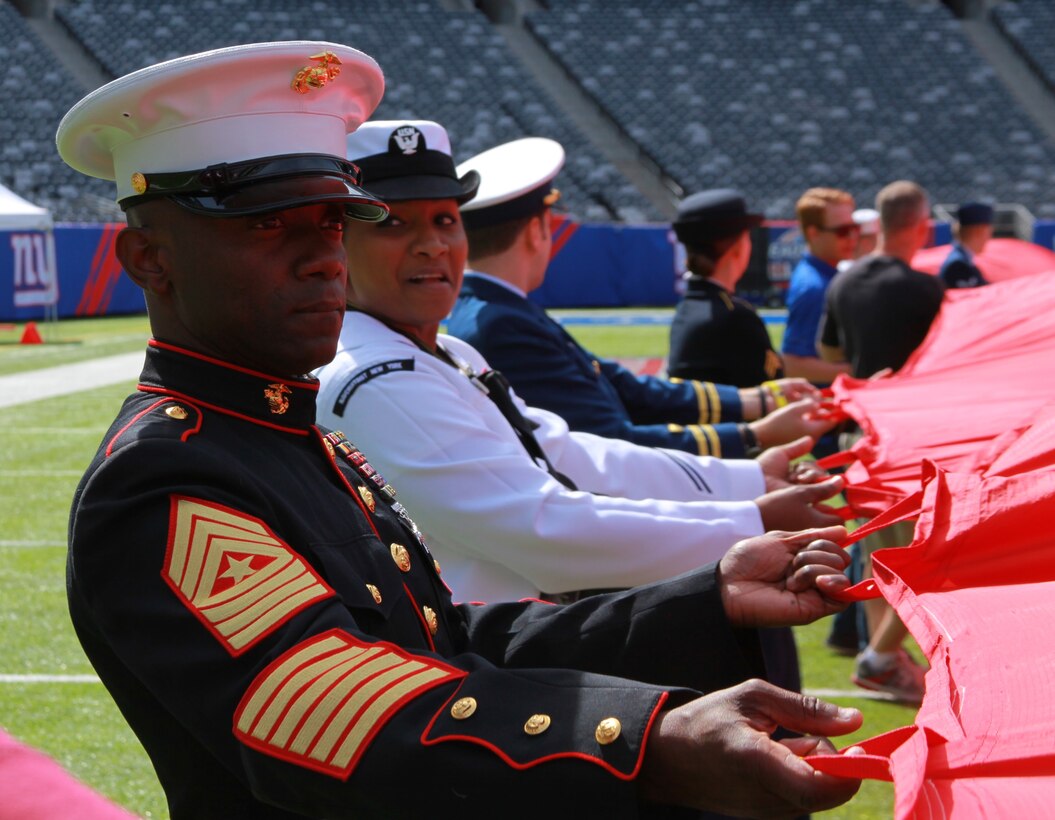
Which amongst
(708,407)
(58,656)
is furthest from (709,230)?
(58,656)

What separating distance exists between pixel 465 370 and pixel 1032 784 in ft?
5.32

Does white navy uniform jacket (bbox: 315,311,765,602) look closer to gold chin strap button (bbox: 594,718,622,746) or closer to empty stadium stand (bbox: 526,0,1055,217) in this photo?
gold chin strap button (bbox: 594,718,622,746)

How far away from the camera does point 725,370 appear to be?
4.68 metres

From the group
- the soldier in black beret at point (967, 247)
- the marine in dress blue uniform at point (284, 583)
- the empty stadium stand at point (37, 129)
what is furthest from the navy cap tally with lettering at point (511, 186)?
the empty stadium stand at point (37, 129)

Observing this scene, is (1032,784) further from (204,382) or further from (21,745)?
(204,382)

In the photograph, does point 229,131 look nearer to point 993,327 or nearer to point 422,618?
point 422,618

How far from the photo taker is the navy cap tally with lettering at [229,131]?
5.27ft

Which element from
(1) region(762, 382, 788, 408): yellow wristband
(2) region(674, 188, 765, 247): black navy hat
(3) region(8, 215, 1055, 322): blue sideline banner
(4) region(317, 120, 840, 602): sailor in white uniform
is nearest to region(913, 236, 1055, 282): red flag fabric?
(2) region(674, 188, 765, 247): black navy hat

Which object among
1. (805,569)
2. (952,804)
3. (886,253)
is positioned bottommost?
(886,253)

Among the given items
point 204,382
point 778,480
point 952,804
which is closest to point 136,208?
point 204,382

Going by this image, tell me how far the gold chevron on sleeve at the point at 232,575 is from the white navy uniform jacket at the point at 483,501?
0.85 m

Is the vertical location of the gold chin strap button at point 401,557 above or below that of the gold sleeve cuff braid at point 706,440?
above

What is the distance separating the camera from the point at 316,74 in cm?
174

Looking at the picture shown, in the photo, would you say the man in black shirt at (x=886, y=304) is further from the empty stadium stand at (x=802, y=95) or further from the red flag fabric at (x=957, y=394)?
the empty stadium stand at (x=802, y=95)
